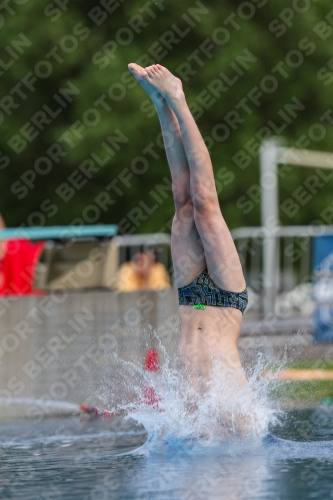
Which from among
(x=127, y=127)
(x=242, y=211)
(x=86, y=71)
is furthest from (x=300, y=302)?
(x=86, y=71)

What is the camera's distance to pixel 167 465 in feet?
17.9

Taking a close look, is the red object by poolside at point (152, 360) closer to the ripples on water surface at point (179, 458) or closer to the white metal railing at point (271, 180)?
the ripples on water surface at point (179, 458)

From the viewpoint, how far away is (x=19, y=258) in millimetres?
10039

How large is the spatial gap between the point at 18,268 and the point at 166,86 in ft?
15.0

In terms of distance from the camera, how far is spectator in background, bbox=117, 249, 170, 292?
37.3ft

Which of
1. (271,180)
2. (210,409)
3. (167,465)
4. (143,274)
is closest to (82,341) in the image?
(143,274)

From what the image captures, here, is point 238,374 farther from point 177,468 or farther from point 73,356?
point 73,356

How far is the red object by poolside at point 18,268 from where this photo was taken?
9750 millimetres

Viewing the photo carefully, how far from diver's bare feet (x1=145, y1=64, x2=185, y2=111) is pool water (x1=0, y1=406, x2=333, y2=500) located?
1969mm

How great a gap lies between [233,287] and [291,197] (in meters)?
10.3

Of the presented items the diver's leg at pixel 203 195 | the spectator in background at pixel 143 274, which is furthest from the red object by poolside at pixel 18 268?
the diver's leg at pixel 203 195

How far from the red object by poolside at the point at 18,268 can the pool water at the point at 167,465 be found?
102 inches

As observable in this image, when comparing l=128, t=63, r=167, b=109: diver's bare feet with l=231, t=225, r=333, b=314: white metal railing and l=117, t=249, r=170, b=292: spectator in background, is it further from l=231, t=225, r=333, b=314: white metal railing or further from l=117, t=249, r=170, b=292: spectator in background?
l=231, t=225, r=333, b=314: white metal railing

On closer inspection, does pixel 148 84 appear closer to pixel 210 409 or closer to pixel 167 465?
pixel 210 409
